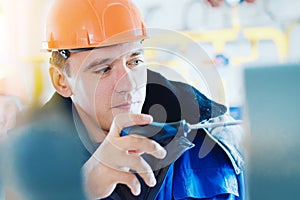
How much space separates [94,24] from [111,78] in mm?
110

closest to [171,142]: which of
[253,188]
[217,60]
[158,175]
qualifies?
[158,175]

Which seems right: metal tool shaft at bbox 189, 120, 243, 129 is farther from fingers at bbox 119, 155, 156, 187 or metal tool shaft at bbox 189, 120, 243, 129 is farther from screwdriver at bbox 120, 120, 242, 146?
fingers at bbox 119, 155, 156, 187

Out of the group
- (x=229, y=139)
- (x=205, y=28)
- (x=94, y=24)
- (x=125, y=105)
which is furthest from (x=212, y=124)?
(x=205, y=28)

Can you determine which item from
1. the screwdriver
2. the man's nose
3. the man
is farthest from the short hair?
the screwdriver

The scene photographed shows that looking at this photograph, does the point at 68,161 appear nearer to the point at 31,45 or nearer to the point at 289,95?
the point at 289,95

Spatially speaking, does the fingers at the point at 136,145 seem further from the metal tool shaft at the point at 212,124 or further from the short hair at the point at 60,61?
the short hair at the point at 60,61

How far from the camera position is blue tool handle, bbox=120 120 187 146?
2.26 feet

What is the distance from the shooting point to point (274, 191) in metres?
0.35

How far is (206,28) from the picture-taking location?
150cm

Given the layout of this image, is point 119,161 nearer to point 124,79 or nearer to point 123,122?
point 123,122

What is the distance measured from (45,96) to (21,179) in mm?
643

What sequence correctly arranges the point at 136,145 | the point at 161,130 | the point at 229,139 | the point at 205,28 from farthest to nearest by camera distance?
the point at 205,28 < the point at 229,139 < the point at 161,130 < the point at 136,145

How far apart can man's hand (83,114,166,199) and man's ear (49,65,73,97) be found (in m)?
0.23

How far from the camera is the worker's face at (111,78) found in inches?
31.9
